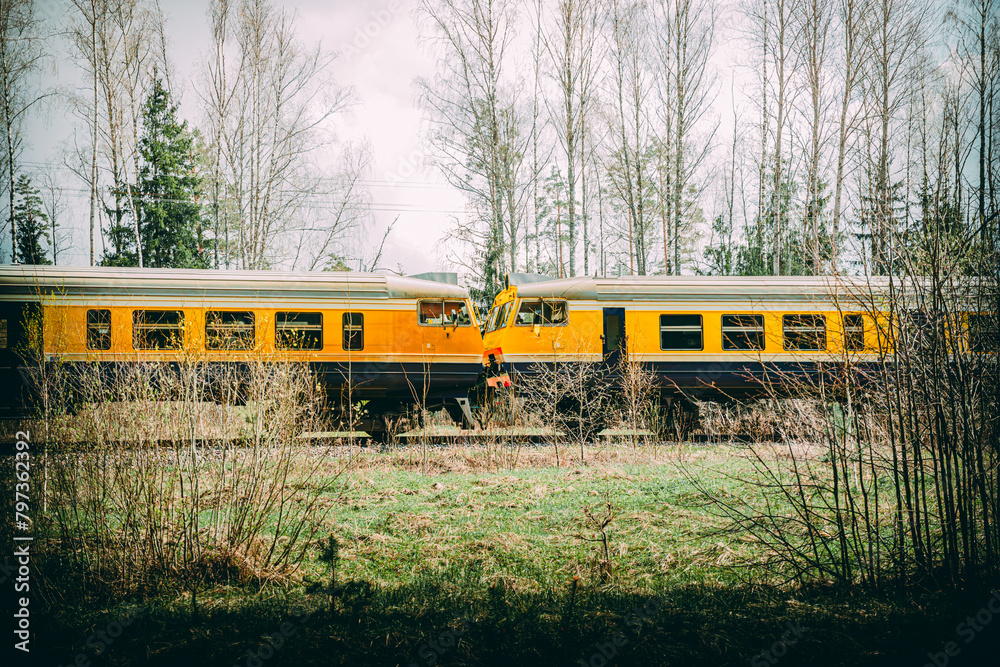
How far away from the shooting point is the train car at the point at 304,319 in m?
10.4

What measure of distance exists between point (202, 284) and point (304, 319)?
1.97 meters

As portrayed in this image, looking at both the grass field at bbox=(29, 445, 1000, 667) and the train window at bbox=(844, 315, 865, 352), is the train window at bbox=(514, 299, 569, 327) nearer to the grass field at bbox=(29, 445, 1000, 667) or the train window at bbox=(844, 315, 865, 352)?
the grass field at bbox=(29, 445, 1000, 667)

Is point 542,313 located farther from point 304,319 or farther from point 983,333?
point 983,333

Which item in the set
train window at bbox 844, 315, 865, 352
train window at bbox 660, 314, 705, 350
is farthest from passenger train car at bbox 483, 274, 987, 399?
train window at bbox 844, 315, 865, 352

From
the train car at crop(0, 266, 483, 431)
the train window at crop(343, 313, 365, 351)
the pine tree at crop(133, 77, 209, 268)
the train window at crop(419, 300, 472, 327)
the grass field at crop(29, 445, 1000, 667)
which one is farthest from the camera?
the pine tree at crop(133, 77, 209, 268)

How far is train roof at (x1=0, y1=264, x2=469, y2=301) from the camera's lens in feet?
34.1

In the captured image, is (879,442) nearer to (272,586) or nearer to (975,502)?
(975,502)

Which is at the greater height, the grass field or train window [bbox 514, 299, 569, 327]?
train window [bbox 514, 299, 569, 327]

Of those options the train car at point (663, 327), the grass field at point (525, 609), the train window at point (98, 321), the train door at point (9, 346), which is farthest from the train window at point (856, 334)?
the train door at point (9, 346)

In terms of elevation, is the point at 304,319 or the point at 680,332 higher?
the point at 304,319

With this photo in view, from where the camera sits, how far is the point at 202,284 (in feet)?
35.6

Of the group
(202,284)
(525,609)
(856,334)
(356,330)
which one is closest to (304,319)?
(356,330)

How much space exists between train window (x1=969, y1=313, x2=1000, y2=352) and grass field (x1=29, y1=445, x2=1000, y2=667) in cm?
182

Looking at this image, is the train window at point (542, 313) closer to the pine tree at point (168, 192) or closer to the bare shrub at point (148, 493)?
the bare shrub at point (148, 493)
